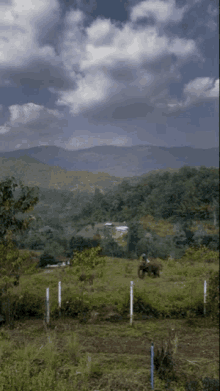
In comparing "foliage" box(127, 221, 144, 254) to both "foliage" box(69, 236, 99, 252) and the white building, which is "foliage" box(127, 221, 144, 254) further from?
"foliage" box(69, 236, 99, 252)

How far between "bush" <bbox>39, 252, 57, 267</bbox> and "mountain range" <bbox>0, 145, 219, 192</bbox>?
→ 7.31 ft

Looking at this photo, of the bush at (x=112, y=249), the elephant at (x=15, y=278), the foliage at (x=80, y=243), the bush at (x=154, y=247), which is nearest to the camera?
the elephant at (x=15, y=278)

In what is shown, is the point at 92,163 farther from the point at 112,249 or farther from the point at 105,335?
the point at 105,335

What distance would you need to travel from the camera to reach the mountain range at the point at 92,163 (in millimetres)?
8992

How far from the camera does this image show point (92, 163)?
14742mm

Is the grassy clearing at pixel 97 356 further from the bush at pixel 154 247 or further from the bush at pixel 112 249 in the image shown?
the bush at pixel 154 247

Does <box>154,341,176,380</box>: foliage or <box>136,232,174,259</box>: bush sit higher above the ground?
<box>136,232,174,259</box>: bush

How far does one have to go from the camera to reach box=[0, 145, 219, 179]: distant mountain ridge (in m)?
10.4

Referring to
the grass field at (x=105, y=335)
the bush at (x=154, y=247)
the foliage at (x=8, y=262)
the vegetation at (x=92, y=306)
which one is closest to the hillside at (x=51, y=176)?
the vegetation at (x=92, y=306)

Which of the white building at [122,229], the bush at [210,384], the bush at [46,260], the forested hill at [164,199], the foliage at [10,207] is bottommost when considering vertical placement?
the bush at [210,384]

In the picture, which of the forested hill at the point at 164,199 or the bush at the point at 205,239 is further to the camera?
the bush at the point at 205,239

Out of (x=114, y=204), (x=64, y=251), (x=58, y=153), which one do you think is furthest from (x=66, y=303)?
(x=114, y=204)

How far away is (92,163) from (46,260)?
→ 21.8 ft

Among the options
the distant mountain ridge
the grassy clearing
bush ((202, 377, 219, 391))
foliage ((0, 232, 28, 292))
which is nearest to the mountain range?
the distant mountain ridge
